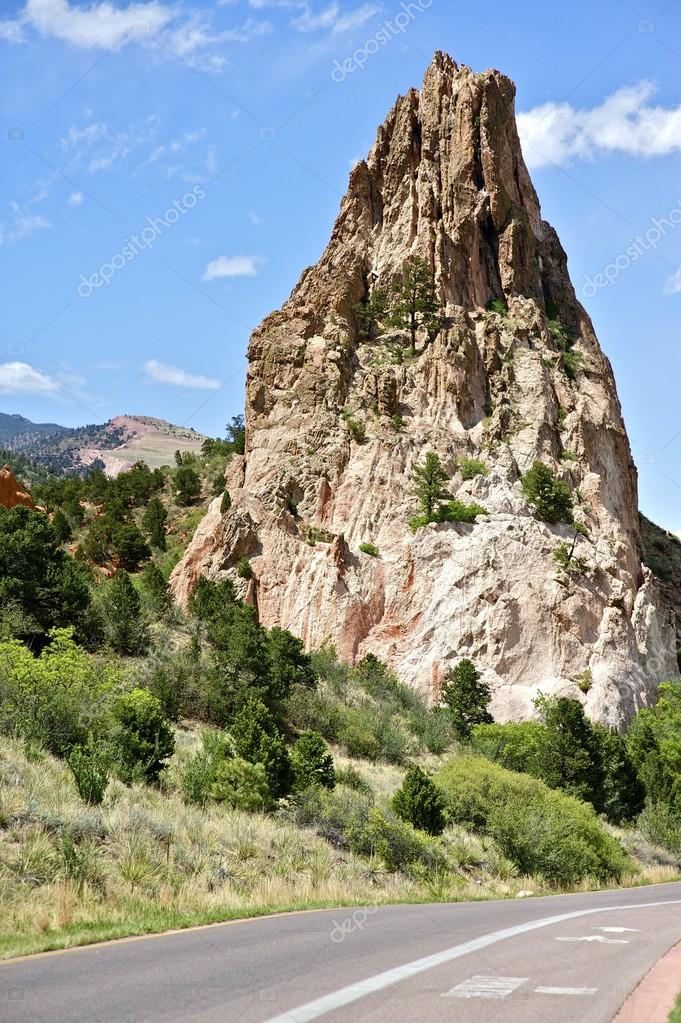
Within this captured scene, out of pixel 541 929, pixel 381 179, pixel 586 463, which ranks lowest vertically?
pixel 541 929

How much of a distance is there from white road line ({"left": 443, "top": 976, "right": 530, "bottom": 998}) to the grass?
4052mm

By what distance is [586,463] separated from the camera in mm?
51688

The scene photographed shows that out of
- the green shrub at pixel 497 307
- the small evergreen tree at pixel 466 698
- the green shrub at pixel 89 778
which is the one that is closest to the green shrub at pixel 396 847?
the green shrub at pixel 89 778

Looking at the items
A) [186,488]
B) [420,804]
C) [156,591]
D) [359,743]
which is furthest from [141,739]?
[186,488]

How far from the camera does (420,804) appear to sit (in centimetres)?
2112

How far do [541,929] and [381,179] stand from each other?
5950 centimetres

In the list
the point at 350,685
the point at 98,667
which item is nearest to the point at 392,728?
the point at 350,685

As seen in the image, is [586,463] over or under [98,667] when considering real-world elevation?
over

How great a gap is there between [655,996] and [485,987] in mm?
1268

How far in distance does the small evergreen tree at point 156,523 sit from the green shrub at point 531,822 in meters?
34.4

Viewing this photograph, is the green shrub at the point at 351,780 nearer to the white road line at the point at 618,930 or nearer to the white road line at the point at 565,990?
the white road line at the point at 618,930

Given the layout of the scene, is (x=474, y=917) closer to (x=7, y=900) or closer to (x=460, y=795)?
(x=7, y=900)

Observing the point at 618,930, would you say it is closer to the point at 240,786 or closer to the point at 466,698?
the point at 240,786

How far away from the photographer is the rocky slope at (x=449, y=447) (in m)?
43.1
